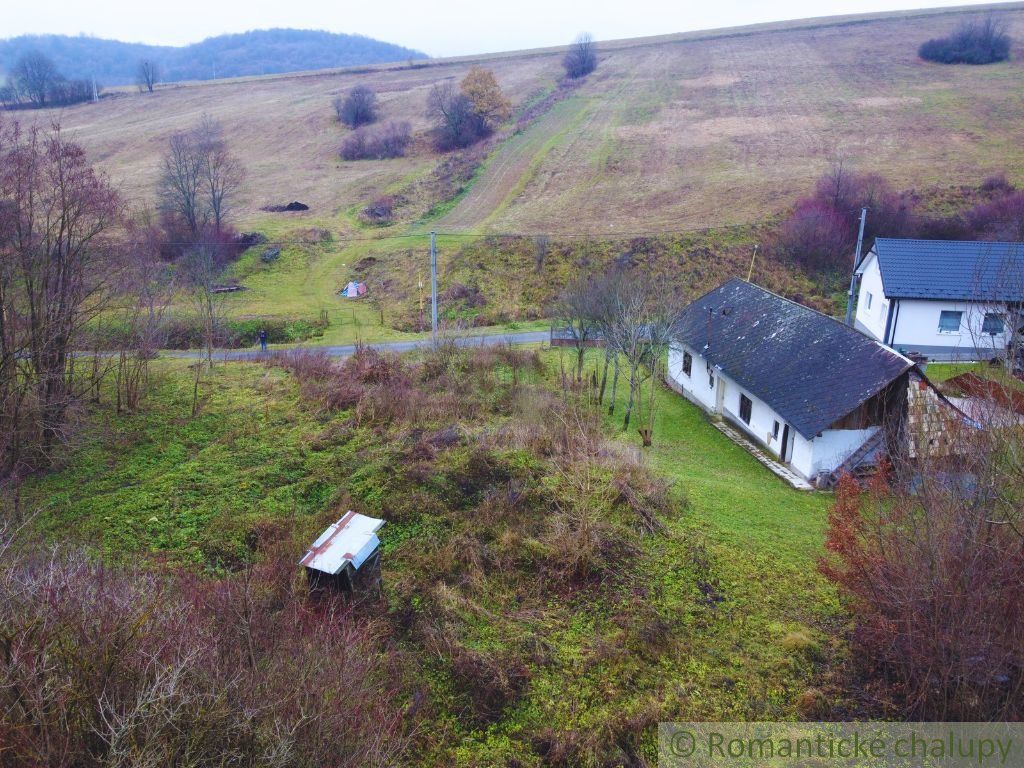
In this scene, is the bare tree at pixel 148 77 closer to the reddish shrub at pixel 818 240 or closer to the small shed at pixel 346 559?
the reddish shrub at pixel 818 240

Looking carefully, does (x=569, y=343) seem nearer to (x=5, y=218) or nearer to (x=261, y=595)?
(x=5, y=218)

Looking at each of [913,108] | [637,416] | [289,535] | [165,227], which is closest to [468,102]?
[165,227]

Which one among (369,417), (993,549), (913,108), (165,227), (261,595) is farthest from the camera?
(913,108)

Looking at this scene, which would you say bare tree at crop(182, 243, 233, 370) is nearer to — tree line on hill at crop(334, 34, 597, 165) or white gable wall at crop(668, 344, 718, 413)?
white gable wall at crop(668, 344, 718, 413)

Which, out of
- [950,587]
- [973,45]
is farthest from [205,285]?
[973,45]

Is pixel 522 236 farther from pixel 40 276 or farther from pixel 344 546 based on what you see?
pixel 344 546

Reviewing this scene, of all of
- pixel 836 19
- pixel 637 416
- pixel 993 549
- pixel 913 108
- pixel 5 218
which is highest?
pixel 836 19
